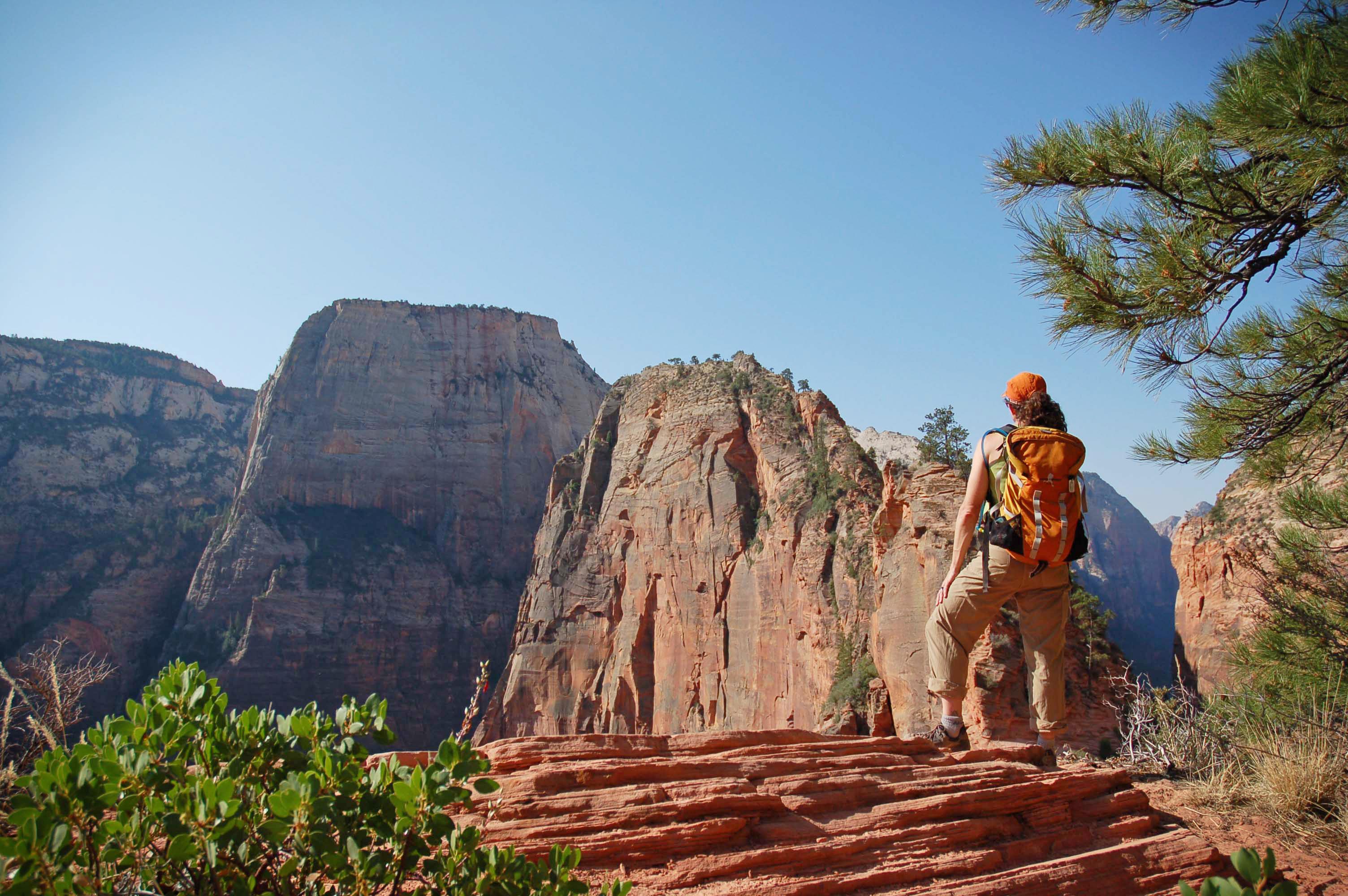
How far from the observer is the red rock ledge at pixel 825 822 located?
467 centimetres

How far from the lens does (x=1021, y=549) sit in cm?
564

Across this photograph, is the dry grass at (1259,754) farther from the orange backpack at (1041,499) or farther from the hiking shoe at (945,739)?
the orange backpack at (1041,499)

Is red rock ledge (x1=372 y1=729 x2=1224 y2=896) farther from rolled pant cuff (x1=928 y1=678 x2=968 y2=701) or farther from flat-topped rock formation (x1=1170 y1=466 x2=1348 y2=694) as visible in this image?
flat-topped rock formation (x1=1170 y1=466 x2=1348 y2=694)

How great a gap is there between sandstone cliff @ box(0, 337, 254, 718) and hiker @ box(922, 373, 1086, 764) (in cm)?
7151

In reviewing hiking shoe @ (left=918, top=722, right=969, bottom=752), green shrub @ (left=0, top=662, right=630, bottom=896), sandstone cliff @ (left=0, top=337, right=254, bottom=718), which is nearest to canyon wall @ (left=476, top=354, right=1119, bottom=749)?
hiking shoe @ (left=918, top=722, right=969, bottom=752)

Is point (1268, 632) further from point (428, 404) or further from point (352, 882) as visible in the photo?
point (428, 404)

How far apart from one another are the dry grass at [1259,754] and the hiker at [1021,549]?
51.2 inches

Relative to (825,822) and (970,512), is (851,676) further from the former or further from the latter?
(825,822)

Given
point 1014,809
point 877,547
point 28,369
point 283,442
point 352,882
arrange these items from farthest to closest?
point 28,369
point 283,442
point 877,547
point 1014,809
point 352,882

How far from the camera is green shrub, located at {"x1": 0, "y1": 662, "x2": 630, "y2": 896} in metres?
2.58

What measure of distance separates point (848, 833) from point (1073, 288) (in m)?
3.91

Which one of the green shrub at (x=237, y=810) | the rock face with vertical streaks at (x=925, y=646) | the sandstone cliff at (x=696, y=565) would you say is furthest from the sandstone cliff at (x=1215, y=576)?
the green shrub at (x=237, y=810)

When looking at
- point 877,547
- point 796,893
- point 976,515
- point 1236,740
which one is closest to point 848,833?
point 796,893

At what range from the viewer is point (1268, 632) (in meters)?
7.70
